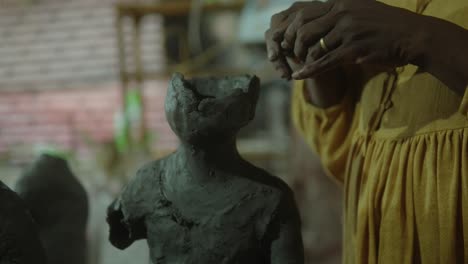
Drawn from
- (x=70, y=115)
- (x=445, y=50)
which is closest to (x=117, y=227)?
(x=445, y=50)

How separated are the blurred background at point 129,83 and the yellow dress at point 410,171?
1.63 feet

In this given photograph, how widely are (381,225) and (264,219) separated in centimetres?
17

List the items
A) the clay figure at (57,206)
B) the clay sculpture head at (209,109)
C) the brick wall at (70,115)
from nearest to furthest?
the clay sculpture head at (209,109)
the clay figure at (57,206)
the brick wall at (70,115)

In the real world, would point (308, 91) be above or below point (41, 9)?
below

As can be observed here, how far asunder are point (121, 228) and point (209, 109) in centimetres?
18

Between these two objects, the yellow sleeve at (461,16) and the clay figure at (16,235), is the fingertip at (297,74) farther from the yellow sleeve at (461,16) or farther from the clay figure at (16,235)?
the clay figure at (16,235)

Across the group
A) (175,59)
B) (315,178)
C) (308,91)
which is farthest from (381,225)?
(175,59)

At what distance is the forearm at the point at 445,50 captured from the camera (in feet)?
→ 2.20

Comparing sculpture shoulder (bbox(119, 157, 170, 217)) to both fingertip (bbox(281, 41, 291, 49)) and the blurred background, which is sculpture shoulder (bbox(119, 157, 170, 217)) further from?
the blurred background

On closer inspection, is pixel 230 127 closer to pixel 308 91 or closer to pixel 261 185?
pixel 261 185

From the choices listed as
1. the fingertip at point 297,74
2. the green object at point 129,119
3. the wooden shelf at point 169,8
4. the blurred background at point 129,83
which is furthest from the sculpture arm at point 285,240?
the wooden shelf at point 169,8

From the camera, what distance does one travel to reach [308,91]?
91cm

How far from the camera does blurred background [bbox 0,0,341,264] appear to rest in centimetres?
168

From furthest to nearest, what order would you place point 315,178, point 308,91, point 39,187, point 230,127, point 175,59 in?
point 175,59 < point 315,178 < point 308,91 < point 39,187 < point 230,127
